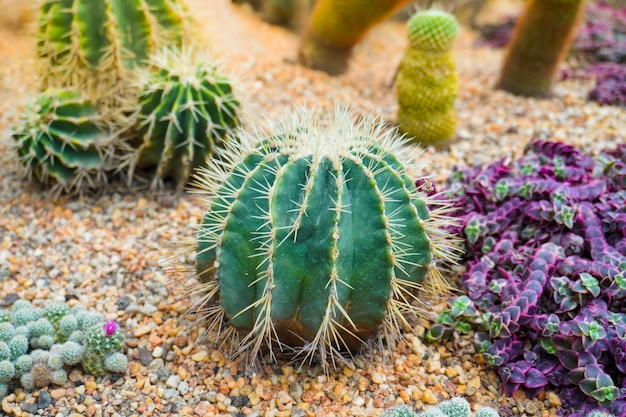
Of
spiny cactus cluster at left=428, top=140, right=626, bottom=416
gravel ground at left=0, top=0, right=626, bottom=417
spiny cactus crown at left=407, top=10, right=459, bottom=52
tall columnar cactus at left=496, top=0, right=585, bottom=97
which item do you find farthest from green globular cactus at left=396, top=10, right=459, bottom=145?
tall columnar cactus at left=496, top=0, right=585, bottom=97

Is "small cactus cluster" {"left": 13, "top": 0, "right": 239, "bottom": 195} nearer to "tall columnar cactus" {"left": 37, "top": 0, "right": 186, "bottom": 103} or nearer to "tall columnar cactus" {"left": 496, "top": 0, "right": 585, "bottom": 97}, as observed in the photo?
"tall columnar cactus" {"left": 37, "top": 0, "right": 186, "bottom": 103}

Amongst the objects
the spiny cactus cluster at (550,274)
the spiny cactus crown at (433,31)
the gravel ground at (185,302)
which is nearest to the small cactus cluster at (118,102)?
the gravel ground at (185,302)

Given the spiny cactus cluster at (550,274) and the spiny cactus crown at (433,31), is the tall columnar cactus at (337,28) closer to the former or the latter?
the spiny cactus crown at (433,31)

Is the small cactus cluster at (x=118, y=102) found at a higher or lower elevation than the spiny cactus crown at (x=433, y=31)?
lower

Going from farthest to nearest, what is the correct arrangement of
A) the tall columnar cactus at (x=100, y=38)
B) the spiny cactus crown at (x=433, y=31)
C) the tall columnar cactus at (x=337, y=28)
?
the tall columnar cactus at (x=337, y=28)
the spiny cactus crown at (x=433, y=31)
the tall columnar cactus at (x=100, y=38)

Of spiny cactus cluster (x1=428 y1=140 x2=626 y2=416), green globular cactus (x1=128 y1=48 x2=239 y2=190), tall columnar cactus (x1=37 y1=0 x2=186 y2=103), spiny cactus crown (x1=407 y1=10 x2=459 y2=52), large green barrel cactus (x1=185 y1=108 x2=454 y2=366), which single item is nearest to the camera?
large green barrel cactus (x1=185 y1=108 x2=454 y2=366)

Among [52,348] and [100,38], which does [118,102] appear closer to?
[100,38]
